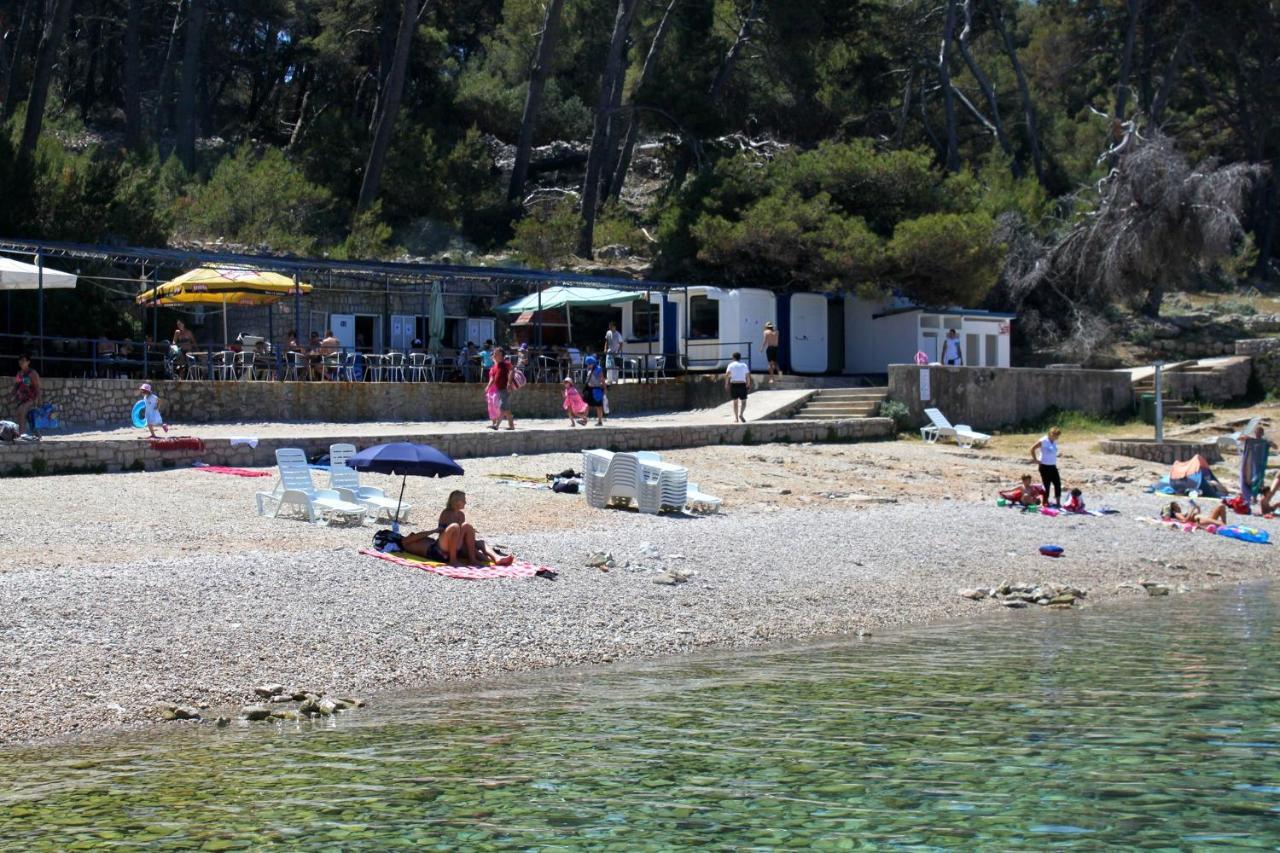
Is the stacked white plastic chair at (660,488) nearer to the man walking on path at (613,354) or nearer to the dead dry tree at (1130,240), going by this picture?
the man walking on path at (613,354)

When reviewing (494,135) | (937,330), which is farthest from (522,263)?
(494,135)

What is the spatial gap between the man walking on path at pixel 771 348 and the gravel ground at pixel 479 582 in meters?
7.45

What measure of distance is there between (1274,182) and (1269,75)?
5212mm

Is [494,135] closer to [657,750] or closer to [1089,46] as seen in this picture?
[1089,46]

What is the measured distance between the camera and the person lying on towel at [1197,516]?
19.6 metres

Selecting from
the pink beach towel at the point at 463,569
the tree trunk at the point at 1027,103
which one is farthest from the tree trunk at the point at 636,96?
the pink beach towel at the point at 463,569

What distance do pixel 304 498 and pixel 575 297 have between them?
15.2 meters

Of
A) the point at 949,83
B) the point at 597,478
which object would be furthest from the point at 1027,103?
the point at 597,478

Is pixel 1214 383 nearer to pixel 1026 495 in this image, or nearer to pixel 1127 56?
pixel 1127 56

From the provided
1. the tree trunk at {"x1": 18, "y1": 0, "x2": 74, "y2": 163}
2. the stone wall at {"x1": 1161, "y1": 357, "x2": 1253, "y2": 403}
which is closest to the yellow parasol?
the tree trunk at {"x1": 18, "y1": 0, "x2": 74, "y2": 163}

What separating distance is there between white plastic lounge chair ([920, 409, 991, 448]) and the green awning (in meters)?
7.13

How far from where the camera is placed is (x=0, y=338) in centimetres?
2414

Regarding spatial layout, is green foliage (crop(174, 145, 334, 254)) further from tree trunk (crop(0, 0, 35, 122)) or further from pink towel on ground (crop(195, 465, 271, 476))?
pink towel on ground (crop(195, 465, 271, 476))

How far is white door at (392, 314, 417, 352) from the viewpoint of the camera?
102 feet
